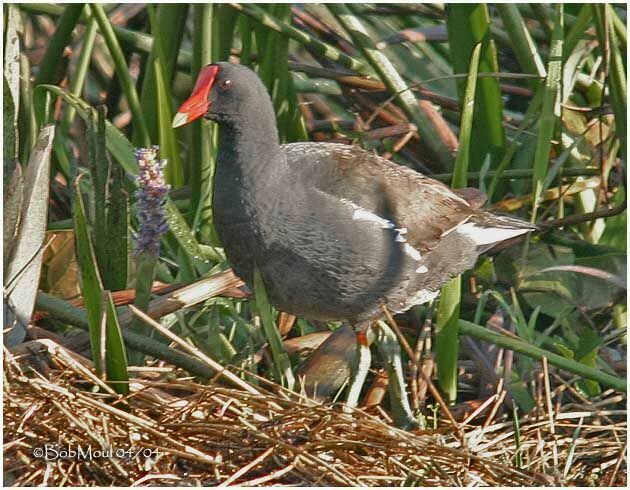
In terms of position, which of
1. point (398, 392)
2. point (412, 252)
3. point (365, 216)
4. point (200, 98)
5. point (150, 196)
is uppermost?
point (200, 98)

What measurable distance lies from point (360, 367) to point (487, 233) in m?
0.60

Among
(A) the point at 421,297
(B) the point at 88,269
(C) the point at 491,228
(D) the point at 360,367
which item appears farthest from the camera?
(C) the point at 491,228

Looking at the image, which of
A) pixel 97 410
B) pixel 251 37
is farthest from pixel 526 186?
pixel 97 410

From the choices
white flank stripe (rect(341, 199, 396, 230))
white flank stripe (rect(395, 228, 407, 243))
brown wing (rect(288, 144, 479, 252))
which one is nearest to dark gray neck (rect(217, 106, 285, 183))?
brown wing (rect(288, 144, 479, 252))

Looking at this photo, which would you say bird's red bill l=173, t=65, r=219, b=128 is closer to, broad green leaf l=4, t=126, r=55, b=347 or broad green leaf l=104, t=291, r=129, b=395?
broad green leaf l=4, t=126, r=55, b=347

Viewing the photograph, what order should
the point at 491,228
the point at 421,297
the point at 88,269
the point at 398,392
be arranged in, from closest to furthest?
the point at 88,269, the point at 398,392, the point at 421,297, the point at 491,228

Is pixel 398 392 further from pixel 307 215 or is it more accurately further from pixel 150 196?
pixel 150 196

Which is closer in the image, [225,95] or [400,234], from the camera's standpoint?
[225,95]

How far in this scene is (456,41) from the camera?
3.63 m

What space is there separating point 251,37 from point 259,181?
3.14 feet

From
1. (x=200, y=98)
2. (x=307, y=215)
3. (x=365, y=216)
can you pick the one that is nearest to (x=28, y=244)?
(x=200, y=98)

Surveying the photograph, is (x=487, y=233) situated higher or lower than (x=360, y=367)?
higher

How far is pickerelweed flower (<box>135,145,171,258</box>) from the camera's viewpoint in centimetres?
265

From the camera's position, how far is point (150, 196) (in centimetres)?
269
